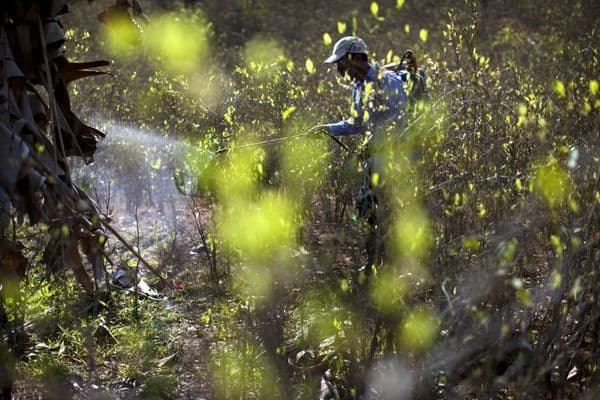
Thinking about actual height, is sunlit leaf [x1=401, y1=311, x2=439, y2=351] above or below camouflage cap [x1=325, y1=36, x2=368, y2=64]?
below

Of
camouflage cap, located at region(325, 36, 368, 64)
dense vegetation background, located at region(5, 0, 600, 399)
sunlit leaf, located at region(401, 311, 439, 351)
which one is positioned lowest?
sunlit leaf, located at region(401, 311, 439, 351)

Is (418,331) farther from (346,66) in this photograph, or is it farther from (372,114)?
(346,66)

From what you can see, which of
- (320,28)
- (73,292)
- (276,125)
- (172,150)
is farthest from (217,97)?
(320,28)

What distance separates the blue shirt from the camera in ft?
11.9

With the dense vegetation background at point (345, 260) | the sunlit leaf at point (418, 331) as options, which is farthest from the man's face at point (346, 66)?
the sunlit leaf at point (418, 331)

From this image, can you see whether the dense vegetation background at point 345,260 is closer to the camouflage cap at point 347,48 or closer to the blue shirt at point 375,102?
the blue shirt at point 375,102

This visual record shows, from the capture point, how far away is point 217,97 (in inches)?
295

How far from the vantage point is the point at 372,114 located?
388 centimetres

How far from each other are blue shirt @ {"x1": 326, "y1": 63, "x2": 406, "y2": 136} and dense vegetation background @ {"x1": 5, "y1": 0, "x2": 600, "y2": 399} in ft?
0.59

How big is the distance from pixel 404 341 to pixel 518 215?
867 mm

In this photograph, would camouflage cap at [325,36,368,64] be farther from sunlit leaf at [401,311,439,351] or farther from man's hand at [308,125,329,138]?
sunlit leaf at [401,311,439,351]

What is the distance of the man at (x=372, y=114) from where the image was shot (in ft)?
11.8

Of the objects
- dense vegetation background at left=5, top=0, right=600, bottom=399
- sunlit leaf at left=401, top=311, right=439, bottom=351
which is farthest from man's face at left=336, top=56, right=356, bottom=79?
sunlit leaf at left=401, top=311, right=439, bottom=351

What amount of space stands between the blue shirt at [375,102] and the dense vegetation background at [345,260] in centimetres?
18
